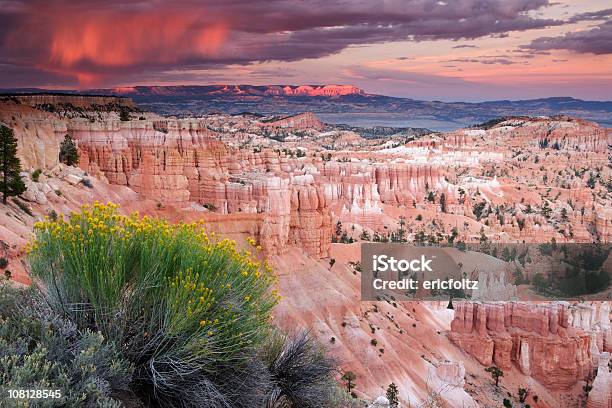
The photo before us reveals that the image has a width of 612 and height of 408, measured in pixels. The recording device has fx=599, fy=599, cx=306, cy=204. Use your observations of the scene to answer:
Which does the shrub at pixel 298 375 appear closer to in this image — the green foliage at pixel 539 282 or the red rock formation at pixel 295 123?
the green foliage at pixel 539 282

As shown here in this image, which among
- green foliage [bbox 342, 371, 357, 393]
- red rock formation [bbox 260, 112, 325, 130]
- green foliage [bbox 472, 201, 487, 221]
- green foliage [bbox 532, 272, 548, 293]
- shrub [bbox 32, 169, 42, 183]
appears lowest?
green foliage [bbox 472, 201, 487, 221]

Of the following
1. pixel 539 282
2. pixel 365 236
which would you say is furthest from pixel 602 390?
pixel 365 236

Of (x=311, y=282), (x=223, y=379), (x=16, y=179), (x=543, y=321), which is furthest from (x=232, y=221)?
(x=223, y=379)

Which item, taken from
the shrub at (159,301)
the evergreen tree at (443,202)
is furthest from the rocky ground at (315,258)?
the evergreen tree at (443,202)

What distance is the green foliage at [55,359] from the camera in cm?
607

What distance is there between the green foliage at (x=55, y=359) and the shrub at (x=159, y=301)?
0.33 metres

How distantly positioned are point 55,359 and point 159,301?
146cm

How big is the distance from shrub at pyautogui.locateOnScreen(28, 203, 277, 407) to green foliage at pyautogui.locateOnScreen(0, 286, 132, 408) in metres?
0.33

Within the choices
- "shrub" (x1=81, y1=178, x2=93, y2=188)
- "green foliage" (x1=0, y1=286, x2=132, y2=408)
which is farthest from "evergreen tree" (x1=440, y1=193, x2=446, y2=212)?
"green foliage" (x1=0, y1=286, x2=132, y2=408)

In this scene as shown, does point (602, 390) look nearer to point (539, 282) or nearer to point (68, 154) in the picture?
point (539, 282)

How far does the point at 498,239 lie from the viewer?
226ft

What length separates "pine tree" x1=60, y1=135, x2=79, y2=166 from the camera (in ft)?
114

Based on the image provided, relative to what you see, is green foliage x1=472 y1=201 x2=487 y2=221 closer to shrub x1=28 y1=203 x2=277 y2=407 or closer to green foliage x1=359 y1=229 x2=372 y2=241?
green foliage x1=359 y1=229 x2=372 y2=241

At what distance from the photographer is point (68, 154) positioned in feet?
114
